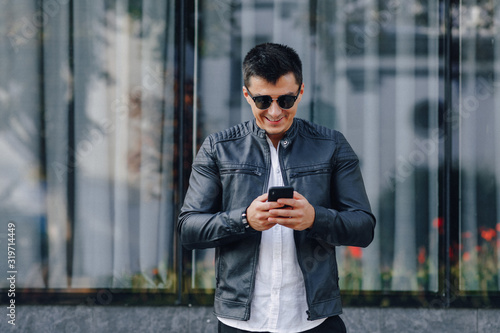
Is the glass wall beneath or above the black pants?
above

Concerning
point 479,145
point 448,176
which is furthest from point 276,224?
point 479,145

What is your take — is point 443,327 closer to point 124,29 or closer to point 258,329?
point 258,329

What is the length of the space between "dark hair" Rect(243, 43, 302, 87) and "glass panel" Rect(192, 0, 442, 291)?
257 cm

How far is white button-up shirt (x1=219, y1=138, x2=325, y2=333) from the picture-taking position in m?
2.17

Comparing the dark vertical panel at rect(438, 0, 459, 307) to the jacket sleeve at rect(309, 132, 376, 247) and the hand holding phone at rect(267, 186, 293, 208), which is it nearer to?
the jacket sleeve at rect(309, 132, 376, 247)

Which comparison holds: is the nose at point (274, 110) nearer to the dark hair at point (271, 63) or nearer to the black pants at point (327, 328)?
the dark hair at point (271, 63)

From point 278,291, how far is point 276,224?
279 mm

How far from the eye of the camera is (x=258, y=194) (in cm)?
226

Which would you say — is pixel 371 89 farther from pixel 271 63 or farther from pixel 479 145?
pixel 271 63

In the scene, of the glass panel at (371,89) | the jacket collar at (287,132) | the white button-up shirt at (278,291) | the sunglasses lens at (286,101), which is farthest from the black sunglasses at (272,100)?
→ the glass panel at (371,89)

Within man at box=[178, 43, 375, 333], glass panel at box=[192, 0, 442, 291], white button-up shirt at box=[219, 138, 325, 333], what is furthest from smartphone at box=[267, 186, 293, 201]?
glass panel at box=[192, 0, 442, 291]

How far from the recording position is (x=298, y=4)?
4.87m

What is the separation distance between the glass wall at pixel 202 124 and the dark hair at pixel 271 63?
8.52ft

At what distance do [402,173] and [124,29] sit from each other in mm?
2929
